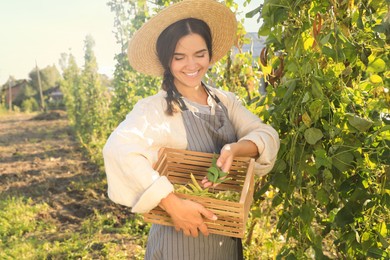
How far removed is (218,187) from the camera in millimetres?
1967

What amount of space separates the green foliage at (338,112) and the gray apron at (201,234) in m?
0.24

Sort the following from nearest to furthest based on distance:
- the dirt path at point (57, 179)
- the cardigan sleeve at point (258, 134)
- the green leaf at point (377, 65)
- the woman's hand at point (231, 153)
→ the green leaf at point (377, 65) < the woman's hand at point (231, 153) < the cardigan sleeve at point (258, 134) < the dirt path at point (57, 179)

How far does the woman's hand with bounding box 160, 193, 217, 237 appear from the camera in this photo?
4.89ft

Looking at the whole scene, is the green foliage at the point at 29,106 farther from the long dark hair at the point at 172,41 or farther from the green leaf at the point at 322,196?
the green leaf at the point at 322,196

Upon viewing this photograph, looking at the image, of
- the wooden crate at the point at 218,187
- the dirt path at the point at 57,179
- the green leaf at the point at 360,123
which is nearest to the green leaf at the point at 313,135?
the green leaf at the point at 360,123

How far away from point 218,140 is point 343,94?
57cm

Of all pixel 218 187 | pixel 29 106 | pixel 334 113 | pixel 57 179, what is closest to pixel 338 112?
pixel 334 113

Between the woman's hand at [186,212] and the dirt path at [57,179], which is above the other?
the woman's hand at [186,212]

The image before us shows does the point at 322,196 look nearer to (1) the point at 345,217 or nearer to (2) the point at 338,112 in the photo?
(1) the point at 345,217

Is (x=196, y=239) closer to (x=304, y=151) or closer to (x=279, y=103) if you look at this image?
(x=304, y=151)

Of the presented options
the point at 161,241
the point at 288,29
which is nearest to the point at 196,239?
the point at 161,241

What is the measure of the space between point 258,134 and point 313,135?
29 cm

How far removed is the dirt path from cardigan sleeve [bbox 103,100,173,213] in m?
2.79

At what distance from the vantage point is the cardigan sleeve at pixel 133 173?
59.2 inches
